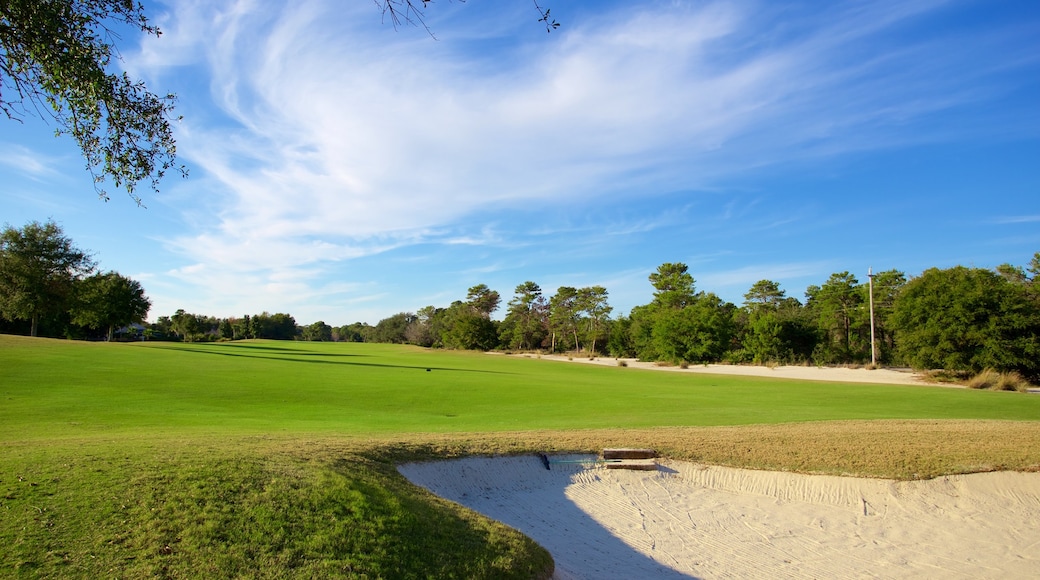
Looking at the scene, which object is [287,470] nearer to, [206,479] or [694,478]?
[206,479]

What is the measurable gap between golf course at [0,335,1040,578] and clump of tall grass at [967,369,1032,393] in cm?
518

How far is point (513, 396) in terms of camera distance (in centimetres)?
2642

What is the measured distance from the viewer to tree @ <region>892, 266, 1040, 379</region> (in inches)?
1353

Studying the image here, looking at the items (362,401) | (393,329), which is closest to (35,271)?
(362,401)

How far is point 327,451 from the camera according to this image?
908cm

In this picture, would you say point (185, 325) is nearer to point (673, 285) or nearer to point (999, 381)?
point (673, 285)

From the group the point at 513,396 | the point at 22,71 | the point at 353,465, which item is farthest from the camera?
the point at 513,396

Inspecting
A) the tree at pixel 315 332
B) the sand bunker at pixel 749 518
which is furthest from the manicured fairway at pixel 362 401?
the tree at pixel 315 332

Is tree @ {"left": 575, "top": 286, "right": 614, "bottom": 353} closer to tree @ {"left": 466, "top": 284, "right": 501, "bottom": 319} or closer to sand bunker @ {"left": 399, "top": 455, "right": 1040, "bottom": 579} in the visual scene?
tree @ {"left": 466, "top": 284, "right": 501, "bottom": 319}

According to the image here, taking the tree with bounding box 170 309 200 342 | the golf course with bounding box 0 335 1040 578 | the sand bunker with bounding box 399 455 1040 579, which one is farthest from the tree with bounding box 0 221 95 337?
the sand bunker with bounding box 399 455 1040 579

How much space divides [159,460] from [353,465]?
96.7 inches

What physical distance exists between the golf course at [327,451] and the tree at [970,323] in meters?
9.32

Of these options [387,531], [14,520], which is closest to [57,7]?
[14,520]

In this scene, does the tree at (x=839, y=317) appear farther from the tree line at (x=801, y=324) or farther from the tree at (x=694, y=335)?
the tree at (x=694, y=335)
